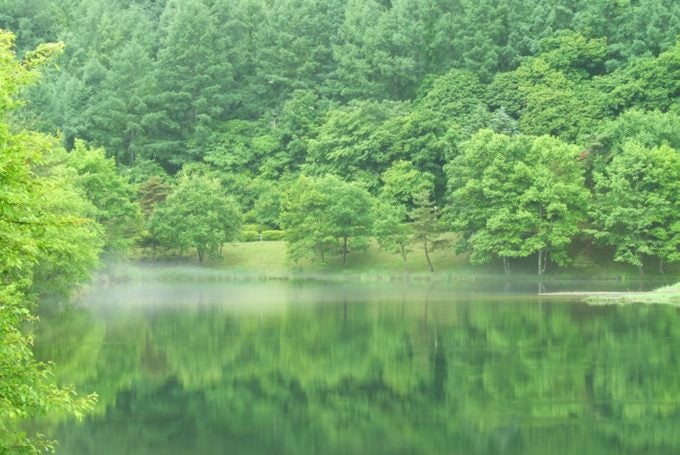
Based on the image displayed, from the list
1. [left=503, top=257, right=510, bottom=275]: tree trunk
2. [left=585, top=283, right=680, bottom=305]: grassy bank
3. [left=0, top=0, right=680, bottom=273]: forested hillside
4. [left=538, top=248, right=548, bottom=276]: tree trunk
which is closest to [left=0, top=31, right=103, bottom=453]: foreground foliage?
[left=585, top=283, right=680, bottom=305]: grassy bank

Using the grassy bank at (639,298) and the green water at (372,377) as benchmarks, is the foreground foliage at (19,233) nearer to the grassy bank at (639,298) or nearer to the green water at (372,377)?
the green water at (372,377)

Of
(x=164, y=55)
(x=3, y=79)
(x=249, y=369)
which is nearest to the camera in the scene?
(x=3, y=79)

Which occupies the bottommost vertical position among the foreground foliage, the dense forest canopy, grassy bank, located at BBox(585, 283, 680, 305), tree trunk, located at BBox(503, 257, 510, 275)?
grassy bank, located at BBox(585, 283, 680, 305)

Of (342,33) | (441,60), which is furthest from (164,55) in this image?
(441,60)

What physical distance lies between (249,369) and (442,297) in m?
24.0

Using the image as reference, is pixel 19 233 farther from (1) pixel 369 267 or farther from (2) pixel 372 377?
(1) pixel 369 267

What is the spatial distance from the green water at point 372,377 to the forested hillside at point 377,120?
2122cm

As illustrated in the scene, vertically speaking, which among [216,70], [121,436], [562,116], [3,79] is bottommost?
[121,436]

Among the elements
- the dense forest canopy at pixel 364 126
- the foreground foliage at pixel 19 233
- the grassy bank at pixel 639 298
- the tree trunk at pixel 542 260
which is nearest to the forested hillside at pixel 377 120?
the dense forest canopy at pixel 364 126

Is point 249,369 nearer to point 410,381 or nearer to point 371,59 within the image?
point 410,381

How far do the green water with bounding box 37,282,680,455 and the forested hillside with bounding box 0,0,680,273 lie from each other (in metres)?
21.2

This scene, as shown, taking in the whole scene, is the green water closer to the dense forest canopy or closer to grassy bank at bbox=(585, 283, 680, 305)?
grassy bank at bbox=(585, 283, 680, 305)

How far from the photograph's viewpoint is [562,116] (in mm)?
80312

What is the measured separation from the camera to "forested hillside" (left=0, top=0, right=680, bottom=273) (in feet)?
217
